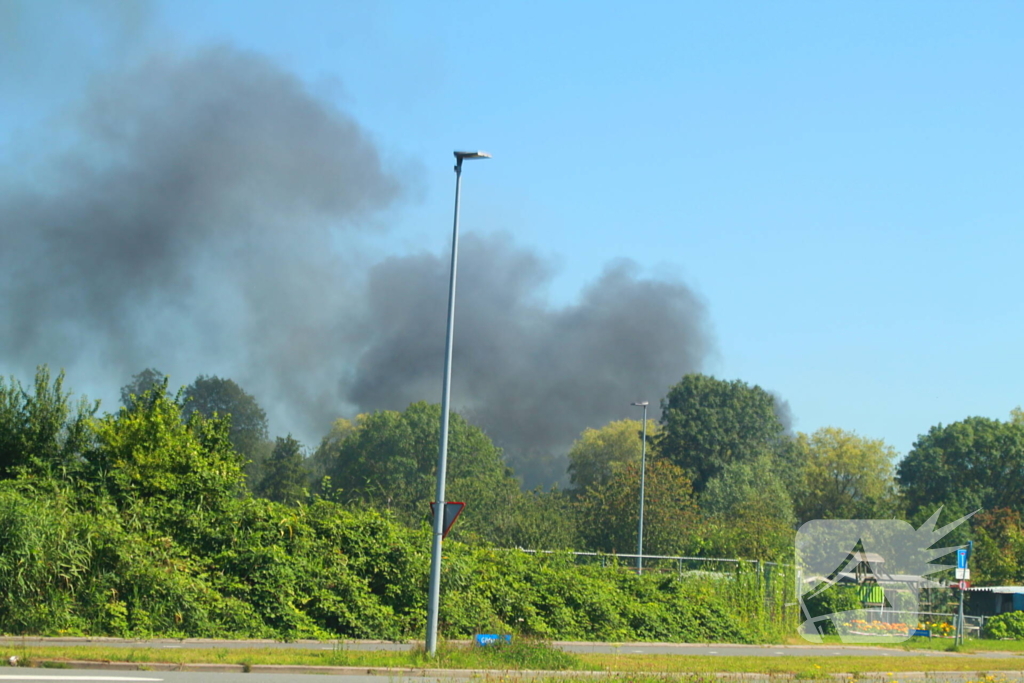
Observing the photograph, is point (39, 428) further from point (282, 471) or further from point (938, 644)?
point (282, 471)

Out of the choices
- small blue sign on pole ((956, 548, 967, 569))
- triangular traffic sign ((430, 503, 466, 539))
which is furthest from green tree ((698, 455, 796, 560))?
triangular traffic sign ((430, 503, 466, 539))

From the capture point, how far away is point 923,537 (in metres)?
41.5

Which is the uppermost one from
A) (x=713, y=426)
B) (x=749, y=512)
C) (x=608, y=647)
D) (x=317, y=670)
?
(x=713, y=426)

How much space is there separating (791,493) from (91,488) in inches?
2699

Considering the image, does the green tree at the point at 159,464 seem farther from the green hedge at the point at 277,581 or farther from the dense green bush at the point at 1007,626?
the dense green bush at the point at 1007,626

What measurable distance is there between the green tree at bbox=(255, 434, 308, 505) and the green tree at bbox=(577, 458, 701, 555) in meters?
29.9

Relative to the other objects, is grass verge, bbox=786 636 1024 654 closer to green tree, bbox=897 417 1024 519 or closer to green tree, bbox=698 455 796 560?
green tree, bbox=698 455 796 560

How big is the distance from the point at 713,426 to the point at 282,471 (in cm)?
3477

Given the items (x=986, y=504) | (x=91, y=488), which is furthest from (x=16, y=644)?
(x=986, y=504)

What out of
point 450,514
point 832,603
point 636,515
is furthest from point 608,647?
point 636,515

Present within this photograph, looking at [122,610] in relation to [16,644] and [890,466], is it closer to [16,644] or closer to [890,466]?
[16,644]

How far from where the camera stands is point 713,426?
76.0 m

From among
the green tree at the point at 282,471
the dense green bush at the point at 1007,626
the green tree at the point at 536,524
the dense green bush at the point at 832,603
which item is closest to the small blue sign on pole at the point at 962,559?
the dense green bush at the point at 832,603

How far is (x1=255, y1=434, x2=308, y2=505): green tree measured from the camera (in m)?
73.5
